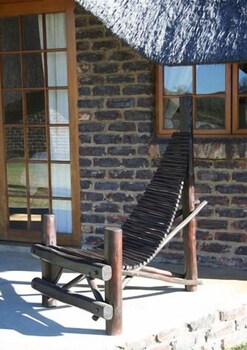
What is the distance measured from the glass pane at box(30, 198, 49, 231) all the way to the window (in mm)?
1551

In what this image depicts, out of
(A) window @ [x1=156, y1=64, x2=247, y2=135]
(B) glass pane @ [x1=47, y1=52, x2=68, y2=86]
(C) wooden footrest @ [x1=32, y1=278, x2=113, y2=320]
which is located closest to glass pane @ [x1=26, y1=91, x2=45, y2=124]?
(B) glass pane @ [x1=47, y1=52, x2=68, y2=86]

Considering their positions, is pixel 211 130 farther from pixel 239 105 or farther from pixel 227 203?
pixel 227 203

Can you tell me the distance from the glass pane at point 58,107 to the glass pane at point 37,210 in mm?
859

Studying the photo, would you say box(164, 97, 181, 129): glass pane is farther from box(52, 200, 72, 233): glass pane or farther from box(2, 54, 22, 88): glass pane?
box(2, 54, 22, 88): glass pane

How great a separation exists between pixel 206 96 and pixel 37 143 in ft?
6.14

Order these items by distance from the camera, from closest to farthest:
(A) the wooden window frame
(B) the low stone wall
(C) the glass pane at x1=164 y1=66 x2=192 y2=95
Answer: (B) the low stone wall, (C) the glass pane at x1=164 y1=66 x2=192 y2=95, (A) the wooden window frame

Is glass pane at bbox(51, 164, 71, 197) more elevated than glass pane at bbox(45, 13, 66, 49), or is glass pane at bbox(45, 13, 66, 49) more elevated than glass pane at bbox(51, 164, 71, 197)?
glass pane at bbox(45, 13, 66, 49)

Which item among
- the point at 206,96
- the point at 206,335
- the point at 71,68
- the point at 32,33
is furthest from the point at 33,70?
the point at 206,335

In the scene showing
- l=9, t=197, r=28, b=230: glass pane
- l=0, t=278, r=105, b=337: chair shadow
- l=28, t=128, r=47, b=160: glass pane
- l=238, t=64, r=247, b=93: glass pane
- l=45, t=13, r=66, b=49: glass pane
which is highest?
l=45, t=13, r=66, b=49: glass pane

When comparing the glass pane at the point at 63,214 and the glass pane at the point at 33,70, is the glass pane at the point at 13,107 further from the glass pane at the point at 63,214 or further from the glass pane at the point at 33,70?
the glass pane at the point at 63,214

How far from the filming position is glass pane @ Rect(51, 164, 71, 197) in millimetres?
6051

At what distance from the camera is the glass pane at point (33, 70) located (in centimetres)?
604

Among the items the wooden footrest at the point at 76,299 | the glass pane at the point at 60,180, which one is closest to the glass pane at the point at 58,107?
the glass pane at the point at 60,180

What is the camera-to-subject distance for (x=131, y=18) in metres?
4.79
